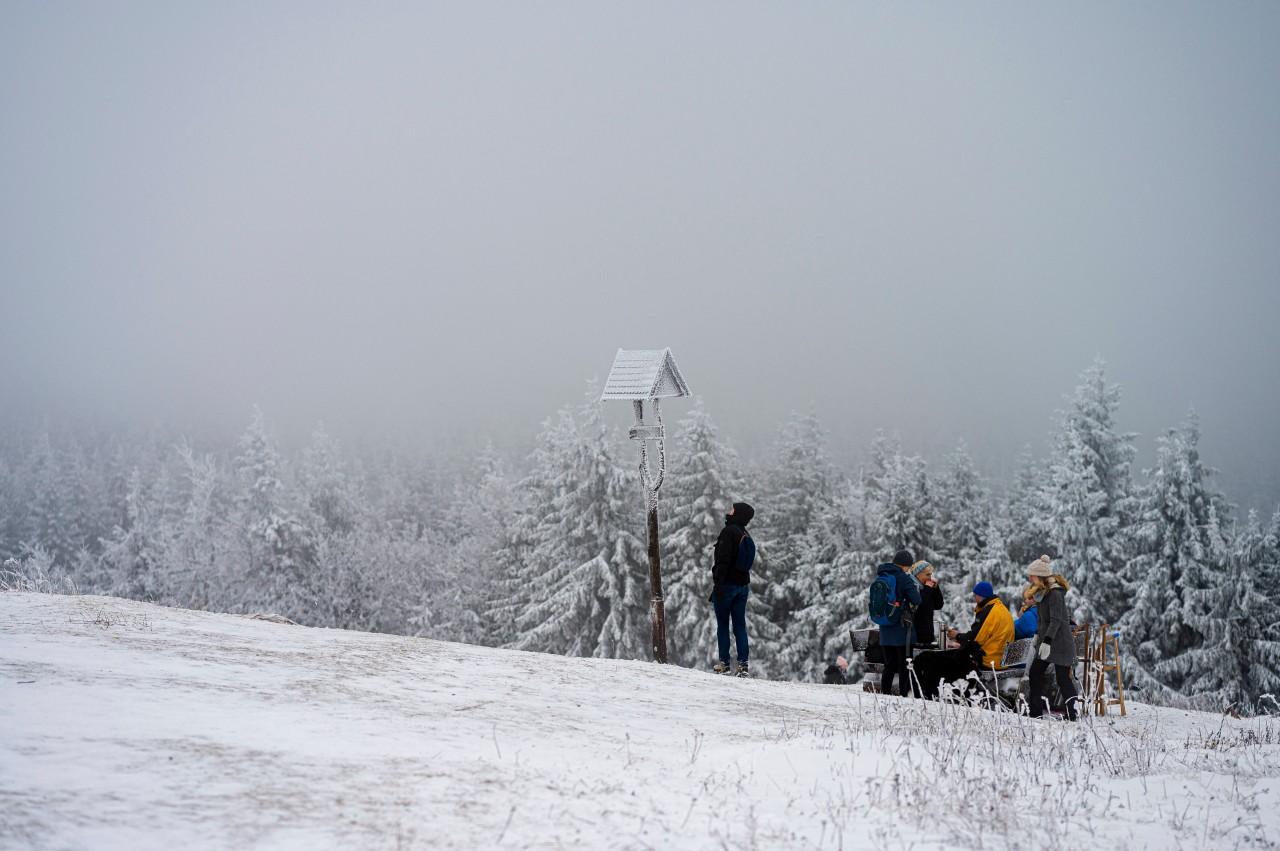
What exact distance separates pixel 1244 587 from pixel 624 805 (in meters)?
34.0

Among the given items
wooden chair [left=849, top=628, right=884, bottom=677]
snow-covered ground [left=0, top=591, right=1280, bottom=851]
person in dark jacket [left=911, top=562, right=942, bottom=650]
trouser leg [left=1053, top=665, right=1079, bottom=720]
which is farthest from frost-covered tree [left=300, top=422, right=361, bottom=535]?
trouser leg [left=1053, top=665, right=1079, bottom=720]

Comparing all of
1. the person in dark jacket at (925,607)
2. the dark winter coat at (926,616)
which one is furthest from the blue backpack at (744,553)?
the dark winter coat at (926,616)

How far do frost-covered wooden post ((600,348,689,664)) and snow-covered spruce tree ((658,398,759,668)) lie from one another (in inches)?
685

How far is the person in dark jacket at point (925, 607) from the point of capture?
11.4 meters

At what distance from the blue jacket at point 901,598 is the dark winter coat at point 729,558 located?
1943 mm

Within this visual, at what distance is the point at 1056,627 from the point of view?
1007 centimetres

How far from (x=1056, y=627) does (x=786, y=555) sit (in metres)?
26.1

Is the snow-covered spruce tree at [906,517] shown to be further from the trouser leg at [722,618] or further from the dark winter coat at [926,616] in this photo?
the trouser leg at [722,618]

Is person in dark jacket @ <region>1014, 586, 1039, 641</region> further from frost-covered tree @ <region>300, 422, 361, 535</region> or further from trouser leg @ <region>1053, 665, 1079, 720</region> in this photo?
frost-covered tree @ <region>300, 422, 361, 535</region>

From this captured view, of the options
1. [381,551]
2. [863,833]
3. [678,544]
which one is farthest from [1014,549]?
[863,833]

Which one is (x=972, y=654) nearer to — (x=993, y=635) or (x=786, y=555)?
(x=993, y=635)

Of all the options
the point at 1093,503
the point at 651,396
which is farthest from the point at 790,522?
the point at 651,396

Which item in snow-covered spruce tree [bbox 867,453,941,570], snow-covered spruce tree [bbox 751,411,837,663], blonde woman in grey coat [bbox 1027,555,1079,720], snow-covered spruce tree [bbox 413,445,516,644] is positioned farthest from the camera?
snow-covered spruce tree [bbox 413,445,516,644]

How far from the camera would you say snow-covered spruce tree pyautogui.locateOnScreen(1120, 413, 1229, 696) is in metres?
30.2
